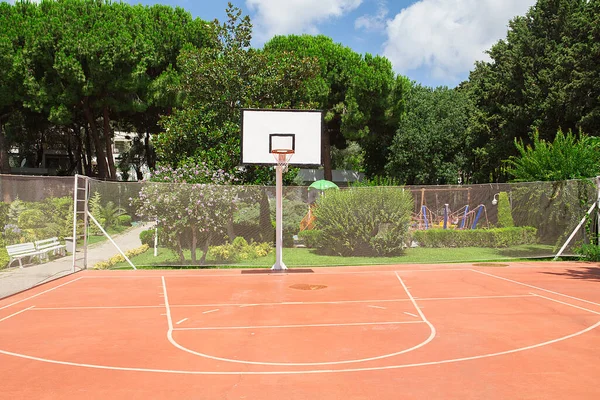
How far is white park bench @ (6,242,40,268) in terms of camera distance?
42.9 ft

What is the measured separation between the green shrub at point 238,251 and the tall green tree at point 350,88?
1926cm

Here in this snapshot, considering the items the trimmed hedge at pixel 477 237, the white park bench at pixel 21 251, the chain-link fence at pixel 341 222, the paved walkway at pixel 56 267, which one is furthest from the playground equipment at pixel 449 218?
the white park bench at pixel 21 251

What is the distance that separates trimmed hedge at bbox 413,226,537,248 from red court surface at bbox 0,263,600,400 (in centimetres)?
464

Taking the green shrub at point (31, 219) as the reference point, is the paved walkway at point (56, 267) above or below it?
below

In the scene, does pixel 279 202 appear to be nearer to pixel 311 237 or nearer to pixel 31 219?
pixel 311 237

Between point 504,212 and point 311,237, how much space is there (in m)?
6.92

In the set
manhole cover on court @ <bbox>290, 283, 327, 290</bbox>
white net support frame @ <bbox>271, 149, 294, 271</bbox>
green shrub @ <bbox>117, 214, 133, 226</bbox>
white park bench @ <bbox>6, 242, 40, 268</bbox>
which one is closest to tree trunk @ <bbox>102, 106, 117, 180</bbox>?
green shrub @ <bbox>117, 214, 133, 226</bbox>

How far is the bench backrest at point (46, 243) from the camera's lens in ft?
46.8

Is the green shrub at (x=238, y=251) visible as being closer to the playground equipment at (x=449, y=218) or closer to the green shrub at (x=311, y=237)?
the green shrub at (x=311, y=237)

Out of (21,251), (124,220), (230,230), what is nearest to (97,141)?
(124,220)

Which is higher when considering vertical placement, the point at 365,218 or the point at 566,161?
the point at 566,161

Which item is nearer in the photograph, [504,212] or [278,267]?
[278,267]

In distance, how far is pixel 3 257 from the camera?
1326cm

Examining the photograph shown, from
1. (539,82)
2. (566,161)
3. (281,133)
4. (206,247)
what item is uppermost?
(539,82)
